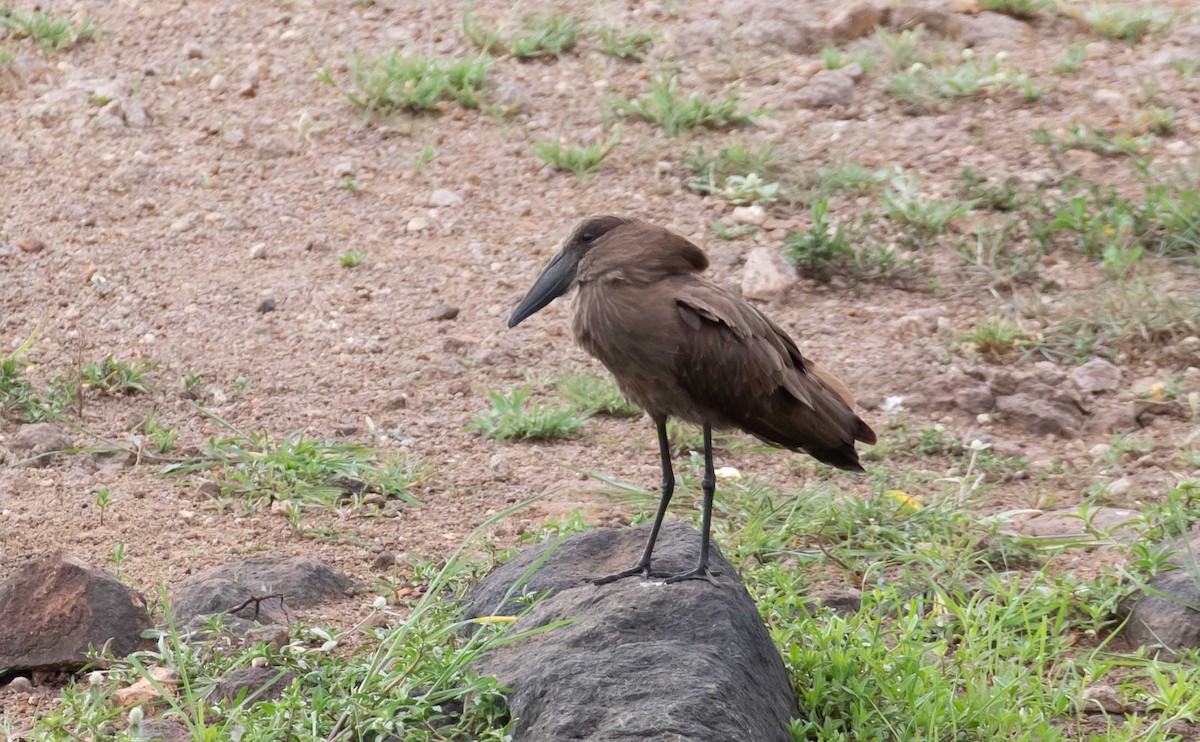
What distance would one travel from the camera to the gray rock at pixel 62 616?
3.70 m

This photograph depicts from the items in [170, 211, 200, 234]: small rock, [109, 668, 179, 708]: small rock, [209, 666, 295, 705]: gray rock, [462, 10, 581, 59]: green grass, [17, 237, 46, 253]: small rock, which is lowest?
[170, 211, 200, 234]: small rock

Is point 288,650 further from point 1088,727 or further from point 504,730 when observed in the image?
point 1088,727

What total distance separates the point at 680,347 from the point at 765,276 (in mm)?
2753

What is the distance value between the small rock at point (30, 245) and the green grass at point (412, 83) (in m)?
1.87

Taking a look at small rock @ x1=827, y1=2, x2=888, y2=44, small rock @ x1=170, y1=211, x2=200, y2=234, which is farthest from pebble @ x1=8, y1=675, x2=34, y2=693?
small rock @ x1=827, y1=2, x2=888, y2=44

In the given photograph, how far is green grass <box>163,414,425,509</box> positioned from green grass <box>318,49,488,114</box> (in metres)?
2.92

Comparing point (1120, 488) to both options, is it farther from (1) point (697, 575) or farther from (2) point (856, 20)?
(2) point (856, 20)

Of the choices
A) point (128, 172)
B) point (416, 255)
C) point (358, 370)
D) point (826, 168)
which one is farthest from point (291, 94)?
point (826, 168)

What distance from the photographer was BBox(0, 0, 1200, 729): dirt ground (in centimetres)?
508

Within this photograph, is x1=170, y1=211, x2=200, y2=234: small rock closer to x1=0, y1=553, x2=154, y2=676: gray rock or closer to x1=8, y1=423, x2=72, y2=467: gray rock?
x1=8, y1=423, x2=72, y2=467: gray rock

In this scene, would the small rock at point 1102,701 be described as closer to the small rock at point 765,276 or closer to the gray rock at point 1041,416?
the gray rock at point 1041,416

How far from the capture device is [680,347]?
3.80 m

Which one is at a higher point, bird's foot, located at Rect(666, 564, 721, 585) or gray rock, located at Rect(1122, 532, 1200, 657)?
bird's foot, located at Rect(666, 564, 721, 585)

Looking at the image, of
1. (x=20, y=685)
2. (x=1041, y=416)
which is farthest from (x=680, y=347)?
(x=1041, y=416)
